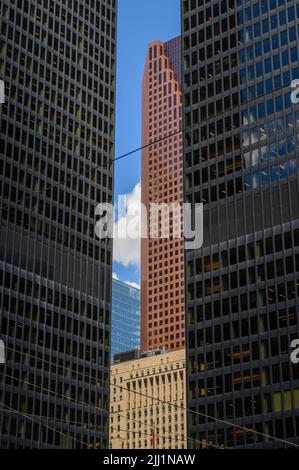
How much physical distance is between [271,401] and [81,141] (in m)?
62.2

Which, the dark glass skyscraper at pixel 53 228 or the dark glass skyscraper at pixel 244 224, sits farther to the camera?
the dark glass skyscraper at pixel 53 228

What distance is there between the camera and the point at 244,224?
4936 inches

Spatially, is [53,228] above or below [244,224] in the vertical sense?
above

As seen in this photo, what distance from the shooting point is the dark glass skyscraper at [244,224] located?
115 metres

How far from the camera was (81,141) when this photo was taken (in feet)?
504

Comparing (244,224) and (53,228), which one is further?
(53,228)

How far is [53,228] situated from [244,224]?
111 ft

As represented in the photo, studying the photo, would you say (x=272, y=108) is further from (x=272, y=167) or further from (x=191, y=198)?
(x=191, y=198)

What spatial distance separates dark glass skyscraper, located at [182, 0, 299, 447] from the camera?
11488 cm

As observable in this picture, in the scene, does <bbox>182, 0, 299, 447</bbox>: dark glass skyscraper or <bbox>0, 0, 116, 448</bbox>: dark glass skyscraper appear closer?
<bbox>182, 0, 299, 447</bbox>: dark glass skyscraper

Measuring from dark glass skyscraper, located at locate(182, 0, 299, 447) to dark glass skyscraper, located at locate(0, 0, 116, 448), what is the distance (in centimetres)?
2212

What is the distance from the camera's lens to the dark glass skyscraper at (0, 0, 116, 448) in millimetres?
130625

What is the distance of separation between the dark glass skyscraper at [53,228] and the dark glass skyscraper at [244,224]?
22.1 meters
